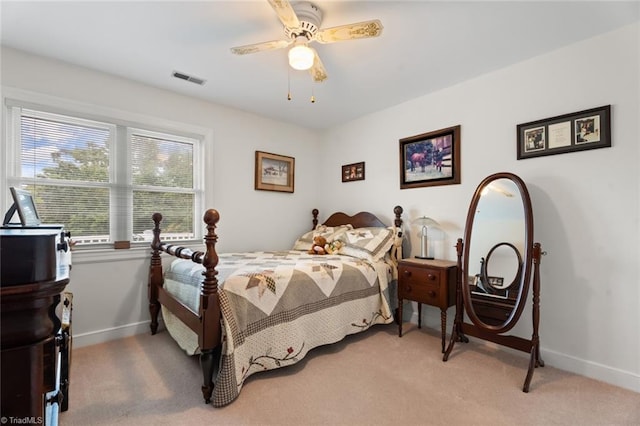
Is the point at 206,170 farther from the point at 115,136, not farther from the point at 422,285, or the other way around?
the point at 422,285

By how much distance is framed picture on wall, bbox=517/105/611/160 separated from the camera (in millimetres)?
2105

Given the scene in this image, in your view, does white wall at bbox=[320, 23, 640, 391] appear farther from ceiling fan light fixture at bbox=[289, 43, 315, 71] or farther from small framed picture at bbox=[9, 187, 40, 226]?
small framed picture at bbox=[9, 187, 40, 226]

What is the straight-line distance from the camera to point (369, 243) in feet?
10.2

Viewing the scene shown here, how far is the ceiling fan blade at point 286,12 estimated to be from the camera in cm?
154

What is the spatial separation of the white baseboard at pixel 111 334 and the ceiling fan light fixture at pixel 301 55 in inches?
105

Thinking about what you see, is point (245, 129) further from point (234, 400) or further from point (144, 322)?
point (234, 400)

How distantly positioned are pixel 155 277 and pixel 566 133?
12.0 ft

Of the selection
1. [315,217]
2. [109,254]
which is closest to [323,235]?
[315,217]

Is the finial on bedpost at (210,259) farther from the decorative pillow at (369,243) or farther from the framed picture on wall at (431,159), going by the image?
the framed picture on wall at (431,159)

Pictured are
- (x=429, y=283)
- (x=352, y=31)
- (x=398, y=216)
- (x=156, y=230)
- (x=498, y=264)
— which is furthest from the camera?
(x=398, y=216)

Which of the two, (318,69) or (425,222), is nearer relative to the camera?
(318,69)

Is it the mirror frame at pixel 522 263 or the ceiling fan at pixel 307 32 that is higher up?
the ceiling fan at pixel 307 32

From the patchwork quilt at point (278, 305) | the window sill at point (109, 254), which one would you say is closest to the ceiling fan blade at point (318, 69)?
the patchwork quilt at point (278, 305)

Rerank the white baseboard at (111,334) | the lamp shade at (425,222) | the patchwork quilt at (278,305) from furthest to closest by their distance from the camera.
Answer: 1. the lamp shade at (425,222)
2. the white baseboard at (111,334)
3. the patchwork quilt at (278,305)
